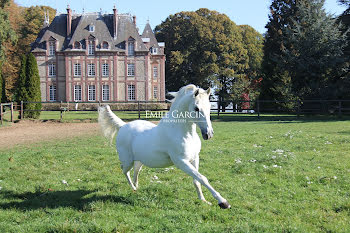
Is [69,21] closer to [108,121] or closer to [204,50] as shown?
[204,50]

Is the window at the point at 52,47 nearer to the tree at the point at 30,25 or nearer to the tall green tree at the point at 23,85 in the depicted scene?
the tree at the point at 30,25

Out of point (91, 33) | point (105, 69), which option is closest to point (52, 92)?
point (105, 69)

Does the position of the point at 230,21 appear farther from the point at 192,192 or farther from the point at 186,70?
the point at 192,192

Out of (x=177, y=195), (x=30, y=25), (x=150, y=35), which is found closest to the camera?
(x=177, y=195)

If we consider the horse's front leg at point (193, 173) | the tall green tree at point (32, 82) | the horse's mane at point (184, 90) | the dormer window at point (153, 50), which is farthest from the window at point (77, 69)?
the horse's front leg at point (193, 173)

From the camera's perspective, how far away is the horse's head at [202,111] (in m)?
4.12

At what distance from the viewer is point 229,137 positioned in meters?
12.4

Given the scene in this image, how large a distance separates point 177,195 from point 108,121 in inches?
81.2

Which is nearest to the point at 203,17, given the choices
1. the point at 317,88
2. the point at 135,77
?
the point at 135,77

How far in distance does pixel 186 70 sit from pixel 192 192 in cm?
4327

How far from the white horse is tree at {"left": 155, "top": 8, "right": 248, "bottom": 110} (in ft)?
133

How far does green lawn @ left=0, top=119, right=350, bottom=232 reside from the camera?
3.97 metres

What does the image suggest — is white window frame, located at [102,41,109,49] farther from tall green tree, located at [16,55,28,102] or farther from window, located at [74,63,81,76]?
tall green tree, located at [16,55,28,102]

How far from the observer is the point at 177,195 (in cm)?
510
